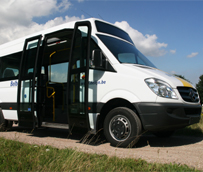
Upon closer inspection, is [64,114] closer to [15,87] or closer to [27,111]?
[27,111]

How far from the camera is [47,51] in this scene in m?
8.20

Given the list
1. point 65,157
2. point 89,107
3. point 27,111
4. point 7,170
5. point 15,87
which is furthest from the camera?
point 15,87

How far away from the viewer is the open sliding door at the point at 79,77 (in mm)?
5402

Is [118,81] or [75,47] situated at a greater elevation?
[75,47]

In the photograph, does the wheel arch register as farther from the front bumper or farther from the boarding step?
the boarding step

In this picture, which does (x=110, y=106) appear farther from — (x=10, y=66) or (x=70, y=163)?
(x=10, y=66)

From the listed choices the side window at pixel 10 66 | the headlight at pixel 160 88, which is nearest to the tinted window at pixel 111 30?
the headlight at pixel 160 88

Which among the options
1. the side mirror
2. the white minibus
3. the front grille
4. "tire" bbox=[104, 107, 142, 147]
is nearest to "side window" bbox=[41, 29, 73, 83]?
the white minibus

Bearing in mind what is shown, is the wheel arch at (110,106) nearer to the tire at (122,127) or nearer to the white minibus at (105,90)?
the white minibus at (105,90)

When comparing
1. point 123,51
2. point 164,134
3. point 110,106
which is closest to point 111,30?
point 123,51

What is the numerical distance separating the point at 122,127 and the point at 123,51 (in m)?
1.94

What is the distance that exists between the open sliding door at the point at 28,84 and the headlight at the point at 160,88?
3.33 metres

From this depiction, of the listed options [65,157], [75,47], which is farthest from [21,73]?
[65,157]

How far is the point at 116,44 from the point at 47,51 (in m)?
3.23
